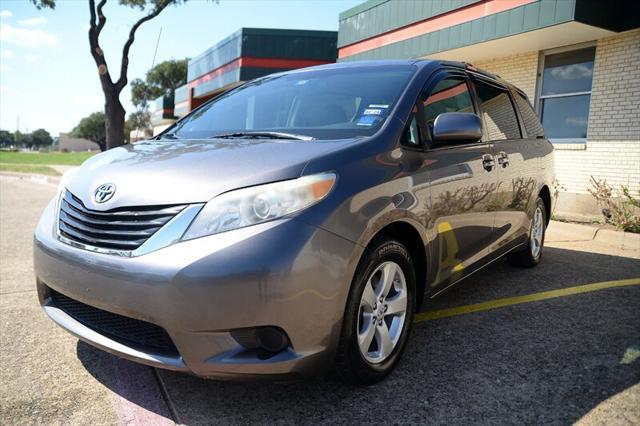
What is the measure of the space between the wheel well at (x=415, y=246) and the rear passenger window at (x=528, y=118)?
243 cm

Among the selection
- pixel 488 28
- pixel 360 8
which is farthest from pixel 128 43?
pixel 488 28

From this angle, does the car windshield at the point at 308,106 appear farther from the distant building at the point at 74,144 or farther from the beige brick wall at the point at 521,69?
the distant building at the point at 74,144

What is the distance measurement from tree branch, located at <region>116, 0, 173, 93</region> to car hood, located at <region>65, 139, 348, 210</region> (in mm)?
14585

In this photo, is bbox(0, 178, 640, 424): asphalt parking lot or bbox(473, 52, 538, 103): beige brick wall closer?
bbox(0, 178, 640, 424): asphalt parking lot

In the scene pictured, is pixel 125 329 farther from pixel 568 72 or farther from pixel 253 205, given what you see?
pixel 568 72

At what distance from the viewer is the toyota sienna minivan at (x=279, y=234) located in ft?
6.40

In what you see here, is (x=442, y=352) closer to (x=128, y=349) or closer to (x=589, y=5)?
(x=128, y=349)

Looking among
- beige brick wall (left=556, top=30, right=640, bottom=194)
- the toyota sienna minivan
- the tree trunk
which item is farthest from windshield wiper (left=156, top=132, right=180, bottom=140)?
the tree trunk

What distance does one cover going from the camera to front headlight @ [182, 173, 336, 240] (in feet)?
6.50

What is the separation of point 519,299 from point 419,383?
1795mm

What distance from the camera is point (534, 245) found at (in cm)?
497

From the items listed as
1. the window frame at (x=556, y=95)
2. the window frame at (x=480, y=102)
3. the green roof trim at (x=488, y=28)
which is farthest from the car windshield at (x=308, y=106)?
the window frame at (x=556, y=95)

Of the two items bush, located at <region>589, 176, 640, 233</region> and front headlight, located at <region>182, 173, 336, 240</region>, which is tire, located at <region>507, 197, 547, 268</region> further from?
front headlight, located at <region>182, 173, 336, 240</region>

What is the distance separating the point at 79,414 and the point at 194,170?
3.96 feet
